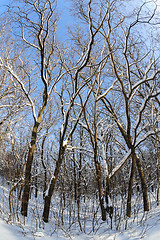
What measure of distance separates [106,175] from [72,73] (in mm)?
5199

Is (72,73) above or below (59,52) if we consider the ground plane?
below

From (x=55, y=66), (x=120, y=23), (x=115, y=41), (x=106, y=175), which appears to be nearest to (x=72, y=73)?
(x=55, y=66)

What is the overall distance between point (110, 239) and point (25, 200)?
11.1ft

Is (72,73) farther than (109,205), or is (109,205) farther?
(72,73)

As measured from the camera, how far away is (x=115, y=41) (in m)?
8.03

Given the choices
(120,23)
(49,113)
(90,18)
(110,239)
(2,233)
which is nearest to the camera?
(2,233)

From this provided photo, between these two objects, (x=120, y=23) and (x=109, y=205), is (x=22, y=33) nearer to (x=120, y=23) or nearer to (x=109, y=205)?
(x=120, y=23)

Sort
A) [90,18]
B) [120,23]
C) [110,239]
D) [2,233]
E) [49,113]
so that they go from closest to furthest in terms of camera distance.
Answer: [2,233] → [110,239] → [90,18] → [120,23] → [49,113]

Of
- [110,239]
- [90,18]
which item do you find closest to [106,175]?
[110,239]

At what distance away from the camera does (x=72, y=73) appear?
9188mm

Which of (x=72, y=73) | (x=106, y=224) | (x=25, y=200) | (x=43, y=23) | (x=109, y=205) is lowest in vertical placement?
(x=106, y=224)

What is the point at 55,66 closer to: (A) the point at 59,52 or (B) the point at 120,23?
(A) the point at 59,52

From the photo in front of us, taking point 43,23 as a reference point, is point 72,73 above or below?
below

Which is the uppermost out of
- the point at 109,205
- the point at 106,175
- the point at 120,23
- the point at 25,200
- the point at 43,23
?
the point at 43,23
